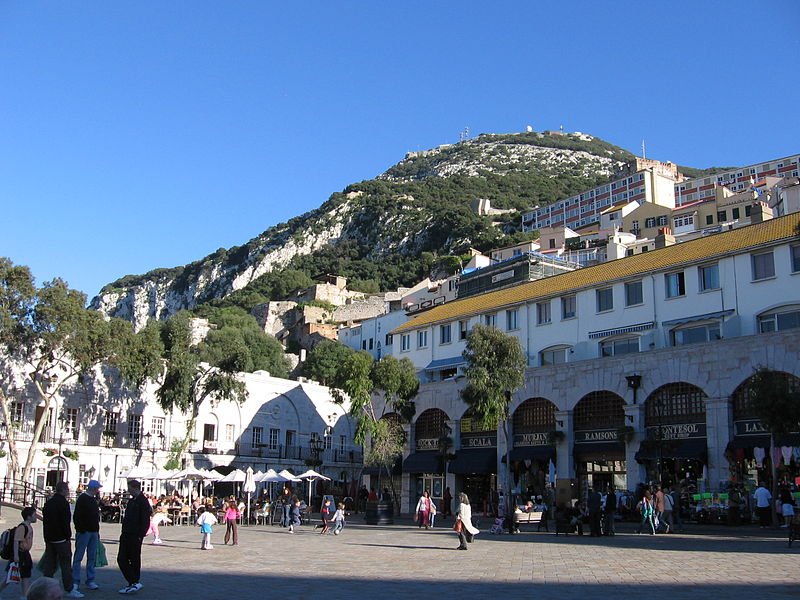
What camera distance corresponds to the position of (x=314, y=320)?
111m

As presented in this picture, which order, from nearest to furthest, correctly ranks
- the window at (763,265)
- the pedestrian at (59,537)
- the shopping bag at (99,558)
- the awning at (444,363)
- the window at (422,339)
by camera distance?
the pedestrian at (59,537), the shopping bag at (99,558), the window at (763,265), the awning at (444,363), the window at (422,339)

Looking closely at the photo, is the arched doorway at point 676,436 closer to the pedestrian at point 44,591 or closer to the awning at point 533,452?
the awning at point 533,452

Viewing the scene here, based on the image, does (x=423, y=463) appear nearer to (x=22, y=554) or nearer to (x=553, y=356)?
(x=553, y=356)

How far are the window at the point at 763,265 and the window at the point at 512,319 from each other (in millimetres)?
13087

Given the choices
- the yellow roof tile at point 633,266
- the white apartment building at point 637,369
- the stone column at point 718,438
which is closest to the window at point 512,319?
the white apartment building at point 637,369

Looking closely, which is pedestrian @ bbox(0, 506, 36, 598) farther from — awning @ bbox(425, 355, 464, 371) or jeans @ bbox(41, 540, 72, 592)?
awning @ bbox(425, 355, 464, 371)

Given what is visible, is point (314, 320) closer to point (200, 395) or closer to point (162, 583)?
point (200, 395)

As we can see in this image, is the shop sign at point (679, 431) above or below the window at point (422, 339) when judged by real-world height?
below

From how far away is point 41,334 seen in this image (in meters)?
40.1

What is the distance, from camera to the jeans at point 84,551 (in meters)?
13.2

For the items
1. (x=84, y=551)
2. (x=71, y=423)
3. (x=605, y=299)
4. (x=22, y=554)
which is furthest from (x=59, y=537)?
(x=71, y=423)

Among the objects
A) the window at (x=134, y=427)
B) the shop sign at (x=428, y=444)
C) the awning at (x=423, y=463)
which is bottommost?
the awning at (x=423, y=463)

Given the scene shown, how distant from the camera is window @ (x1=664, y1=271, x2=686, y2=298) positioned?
36.5 meters

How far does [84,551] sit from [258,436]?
136 ft
